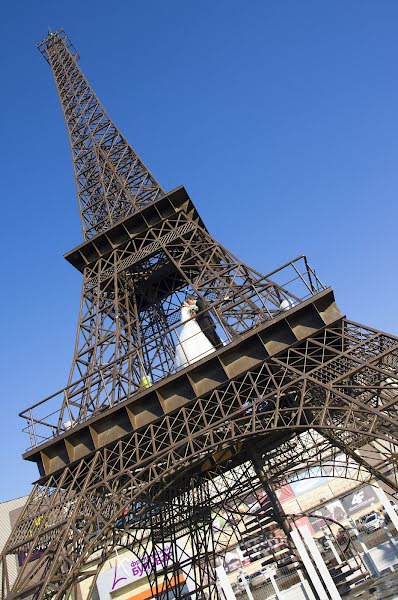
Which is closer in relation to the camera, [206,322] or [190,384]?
[190,384]

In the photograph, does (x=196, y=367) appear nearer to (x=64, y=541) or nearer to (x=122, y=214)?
(x=64, y=541)

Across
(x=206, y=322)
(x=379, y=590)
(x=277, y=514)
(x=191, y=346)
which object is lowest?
(x=379, y=590)

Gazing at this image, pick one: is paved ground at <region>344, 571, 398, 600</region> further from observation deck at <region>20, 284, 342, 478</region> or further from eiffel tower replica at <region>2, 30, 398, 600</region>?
observation deck at <region>20, 284, 342, 478</region>

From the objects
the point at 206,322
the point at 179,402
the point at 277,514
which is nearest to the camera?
the point at 179,402

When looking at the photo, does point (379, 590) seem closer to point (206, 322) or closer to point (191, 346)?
point (191, 346)

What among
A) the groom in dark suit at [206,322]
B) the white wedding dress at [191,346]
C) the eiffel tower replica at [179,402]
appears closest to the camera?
the eiffel tower replica at [179,402]

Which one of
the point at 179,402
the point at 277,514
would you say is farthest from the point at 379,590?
the point at 179,402

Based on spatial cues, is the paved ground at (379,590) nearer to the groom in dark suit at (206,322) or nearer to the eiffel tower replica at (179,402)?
the eiffel tower replica at (179,402)

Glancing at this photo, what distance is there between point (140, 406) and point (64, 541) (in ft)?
14.1

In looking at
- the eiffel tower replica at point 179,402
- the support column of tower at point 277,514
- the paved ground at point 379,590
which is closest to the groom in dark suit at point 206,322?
the eiffel tower replica at point 179,402

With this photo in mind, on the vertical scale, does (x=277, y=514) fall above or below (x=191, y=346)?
below

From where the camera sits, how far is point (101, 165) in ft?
82.4

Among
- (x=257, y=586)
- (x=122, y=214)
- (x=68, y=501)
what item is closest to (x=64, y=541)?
(x=68, y=501)

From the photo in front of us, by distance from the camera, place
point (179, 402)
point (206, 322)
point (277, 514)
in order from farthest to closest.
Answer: point (206, 322) → point (277, 514) → point (179, 402)
